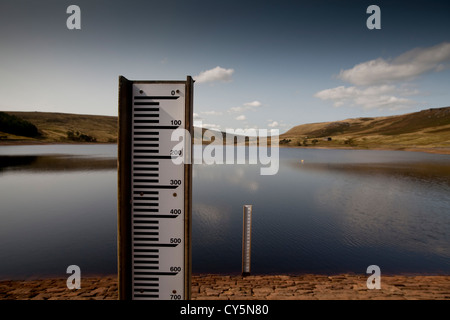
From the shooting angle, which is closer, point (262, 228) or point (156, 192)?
point (156, 192)

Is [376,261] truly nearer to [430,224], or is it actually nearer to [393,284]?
[393,284]

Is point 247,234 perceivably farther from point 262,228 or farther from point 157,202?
point 262,228

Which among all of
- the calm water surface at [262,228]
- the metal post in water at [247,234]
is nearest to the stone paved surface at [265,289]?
the metal post in water at [247,234]

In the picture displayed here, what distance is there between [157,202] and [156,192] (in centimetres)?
18

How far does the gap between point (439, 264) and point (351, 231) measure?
17.8 feet

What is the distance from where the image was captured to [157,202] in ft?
12.9

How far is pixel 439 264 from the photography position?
12672 millimetres

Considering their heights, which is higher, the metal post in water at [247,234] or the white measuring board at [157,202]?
the white measuring board at [157,202]

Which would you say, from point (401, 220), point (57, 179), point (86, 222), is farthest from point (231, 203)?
point (57, 179)

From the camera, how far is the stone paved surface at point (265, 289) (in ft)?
25.8

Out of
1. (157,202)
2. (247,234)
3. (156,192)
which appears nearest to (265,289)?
(247,234)

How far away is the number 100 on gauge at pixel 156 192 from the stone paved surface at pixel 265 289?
4484 millimetres

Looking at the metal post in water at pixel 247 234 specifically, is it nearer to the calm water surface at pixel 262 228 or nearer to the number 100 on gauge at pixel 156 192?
the calm water surface at pixel 262 228

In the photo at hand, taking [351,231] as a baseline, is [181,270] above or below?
above
